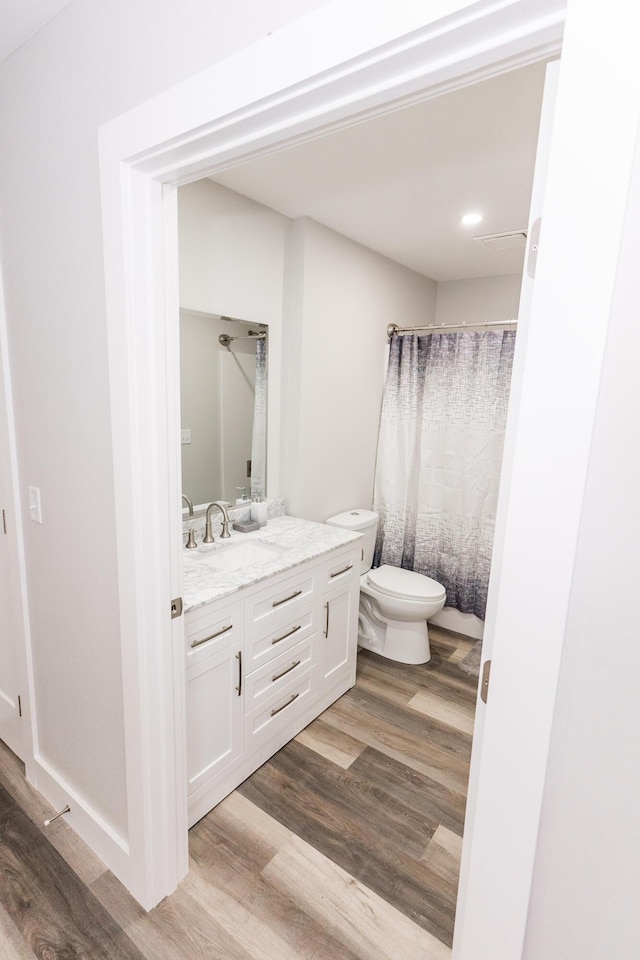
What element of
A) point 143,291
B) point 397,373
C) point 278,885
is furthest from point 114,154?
point 397,373

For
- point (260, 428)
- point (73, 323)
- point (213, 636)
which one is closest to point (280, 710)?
point (213, 636)

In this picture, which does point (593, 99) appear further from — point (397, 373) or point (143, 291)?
point (397, 373)

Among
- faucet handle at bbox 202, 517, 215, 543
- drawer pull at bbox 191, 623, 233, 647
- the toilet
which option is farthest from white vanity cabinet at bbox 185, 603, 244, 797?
the toilet

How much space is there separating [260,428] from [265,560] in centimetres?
74

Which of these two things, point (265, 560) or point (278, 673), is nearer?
point (278, 673)

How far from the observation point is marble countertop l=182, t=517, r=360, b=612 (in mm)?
1696

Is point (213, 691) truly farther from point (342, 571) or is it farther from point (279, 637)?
point (342, 571)

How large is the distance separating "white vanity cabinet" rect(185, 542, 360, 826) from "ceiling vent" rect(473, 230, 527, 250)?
179 cm

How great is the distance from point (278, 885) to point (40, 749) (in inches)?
39.1

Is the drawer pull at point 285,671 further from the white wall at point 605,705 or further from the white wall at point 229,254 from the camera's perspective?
the white wall at point 229,254

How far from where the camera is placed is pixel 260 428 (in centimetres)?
252

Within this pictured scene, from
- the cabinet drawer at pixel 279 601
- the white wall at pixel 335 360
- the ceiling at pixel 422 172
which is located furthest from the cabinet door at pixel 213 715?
the ceiling at pixel 422 172

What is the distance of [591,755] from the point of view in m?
0.64

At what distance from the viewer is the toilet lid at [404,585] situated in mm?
2699
